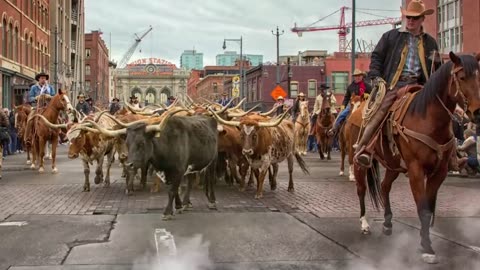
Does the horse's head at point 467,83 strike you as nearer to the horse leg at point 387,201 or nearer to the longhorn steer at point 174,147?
the horse leg at point 387,201

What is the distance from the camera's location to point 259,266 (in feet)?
22.2

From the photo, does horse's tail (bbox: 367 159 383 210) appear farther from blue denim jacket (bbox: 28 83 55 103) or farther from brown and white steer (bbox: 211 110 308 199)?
blue denim jacket (bbox: 28 83 55 103)

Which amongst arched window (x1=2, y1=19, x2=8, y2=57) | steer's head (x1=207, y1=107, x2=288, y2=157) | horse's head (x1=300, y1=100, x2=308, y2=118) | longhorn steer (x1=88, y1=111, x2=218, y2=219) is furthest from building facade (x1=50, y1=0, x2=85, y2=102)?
longhorn steer (x1=88, y1=111, x2=218, y2=219)

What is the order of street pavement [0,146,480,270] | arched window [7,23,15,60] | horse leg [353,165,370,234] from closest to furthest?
street pavement [0,146,480,270] → horse leg [353,165,370,234] → arched window [7,23,15,60]

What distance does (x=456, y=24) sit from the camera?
58031mm

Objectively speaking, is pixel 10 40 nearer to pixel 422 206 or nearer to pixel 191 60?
pixel 422 206

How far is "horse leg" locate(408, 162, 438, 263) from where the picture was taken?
6.87 metres

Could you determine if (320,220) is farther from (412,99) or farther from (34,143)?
(34,143)

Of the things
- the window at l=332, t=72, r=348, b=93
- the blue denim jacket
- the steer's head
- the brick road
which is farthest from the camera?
the window at l=332, t=72, r=348, b=93

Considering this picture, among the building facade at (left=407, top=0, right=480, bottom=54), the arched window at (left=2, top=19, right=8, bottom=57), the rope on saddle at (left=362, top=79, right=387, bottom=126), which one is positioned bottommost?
the rope on saddle at (left=362, top=79, right=387, bottom=126)

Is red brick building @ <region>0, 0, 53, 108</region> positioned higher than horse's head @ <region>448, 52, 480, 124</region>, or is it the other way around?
red brick building @ <region>0, 0, 53, 108</region>

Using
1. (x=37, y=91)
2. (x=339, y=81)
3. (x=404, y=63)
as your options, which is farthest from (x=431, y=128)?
(x=339, y=81)

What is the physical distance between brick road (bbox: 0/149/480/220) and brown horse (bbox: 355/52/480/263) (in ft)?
10.7

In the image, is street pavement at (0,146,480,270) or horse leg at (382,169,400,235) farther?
horse leg at (382,169,400,235)
